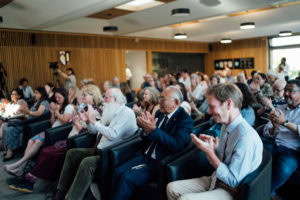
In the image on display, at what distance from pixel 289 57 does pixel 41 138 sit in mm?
14111

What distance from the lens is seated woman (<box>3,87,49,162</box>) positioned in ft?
16.0

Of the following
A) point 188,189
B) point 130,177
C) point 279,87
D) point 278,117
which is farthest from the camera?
point 279,87

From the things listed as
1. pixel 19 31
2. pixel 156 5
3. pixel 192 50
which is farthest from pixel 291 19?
pixel 19 31

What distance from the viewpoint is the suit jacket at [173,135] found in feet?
7.81

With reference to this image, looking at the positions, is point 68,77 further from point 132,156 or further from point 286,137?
point 286,137

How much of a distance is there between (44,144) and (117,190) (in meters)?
2.03

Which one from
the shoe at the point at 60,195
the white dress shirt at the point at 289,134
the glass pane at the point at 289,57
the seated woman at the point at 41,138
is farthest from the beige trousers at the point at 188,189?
the glass pane at the point at 289,57

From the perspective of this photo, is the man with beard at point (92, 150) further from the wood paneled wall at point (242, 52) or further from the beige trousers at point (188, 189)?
the wood paneled wall at point (242, 52)

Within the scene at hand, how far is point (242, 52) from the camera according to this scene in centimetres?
1533

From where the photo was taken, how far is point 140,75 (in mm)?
13336

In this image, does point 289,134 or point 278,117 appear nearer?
point 278,117

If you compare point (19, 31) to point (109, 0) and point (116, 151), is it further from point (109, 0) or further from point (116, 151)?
point (116, 151)

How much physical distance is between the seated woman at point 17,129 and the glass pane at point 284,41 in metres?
13.3

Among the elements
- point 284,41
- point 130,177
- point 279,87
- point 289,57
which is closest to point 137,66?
point 284,41
